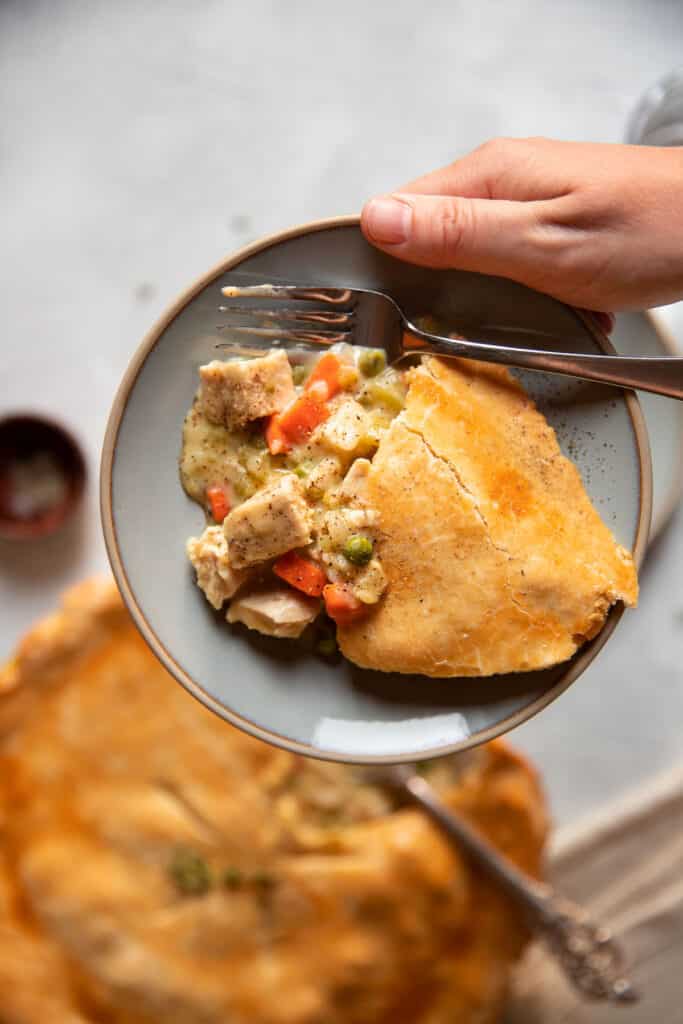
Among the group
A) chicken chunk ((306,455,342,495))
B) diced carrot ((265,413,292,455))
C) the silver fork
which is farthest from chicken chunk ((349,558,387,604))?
the silver fork

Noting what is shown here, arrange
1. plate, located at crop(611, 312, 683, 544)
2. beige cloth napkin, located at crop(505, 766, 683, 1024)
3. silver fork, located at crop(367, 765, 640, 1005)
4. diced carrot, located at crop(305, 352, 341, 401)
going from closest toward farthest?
diced carrot, located at crop(305, 352, 341, 401) < plate, located at crop(611, 312, 683, 544) < silver fork, located at crop(367, 765, 640, 1005) < beige cloth napkin, located at crop(505, 766, 683, 1024)

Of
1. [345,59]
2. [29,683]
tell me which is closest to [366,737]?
[29,683]

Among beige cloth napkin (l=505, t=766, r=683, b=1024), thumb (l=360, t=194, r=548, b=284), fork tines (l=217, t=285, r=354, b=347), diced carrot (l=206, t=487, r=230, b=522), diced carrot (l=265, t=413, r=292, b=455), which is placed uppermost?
thumb (l=360, t=194, r=548, b=284)

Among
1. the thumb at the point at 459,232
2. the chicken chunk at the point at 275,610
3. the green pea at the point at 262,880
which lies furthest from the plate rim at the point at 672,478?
the green pea at the point at 262,880

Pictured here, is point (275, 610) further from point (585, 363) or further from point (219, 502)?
point (585, 363)

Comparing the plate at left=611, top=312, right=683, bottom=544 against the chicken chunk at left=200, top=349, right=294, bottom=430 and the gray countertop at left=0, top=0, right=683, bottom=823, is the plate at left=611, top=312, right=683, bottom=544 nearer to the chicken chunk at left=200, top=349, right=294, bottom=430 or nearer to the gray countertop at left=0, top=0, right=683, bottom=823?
the gray countertop at left=0, top=0, right=683, bottom=823
